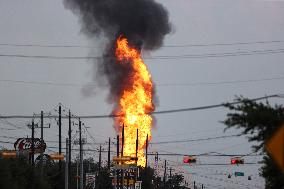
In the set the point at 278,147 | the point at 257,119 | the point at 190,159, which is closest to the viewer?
the point at 278,147

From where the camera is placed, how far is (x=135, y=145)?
79.7 meters

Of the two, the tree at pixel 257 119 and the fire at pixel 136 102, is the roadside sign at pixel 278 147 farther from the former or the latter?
the fire at pixel 136 102

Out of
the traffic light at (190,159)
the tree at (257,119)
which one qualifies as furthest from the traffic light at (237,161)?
the tree at (257,119)

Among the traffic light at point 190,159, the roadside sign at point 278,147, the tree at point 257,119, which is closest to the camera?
the roadside sign at point 278,147

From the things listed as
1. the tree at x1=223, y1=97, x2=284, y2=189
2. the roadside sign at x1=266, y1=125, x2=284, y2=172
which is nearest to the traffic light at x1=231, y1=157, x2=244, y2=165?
the tree at x1=223, y1=97, x2=284, y2=189

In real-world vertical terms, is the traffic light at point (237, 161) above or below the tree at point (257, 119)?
below

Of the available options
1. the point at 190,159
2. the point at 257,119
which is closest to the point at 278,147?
the point at 257,119

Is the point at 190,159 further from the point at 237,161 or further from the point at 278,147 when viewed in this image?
the point at 278,147

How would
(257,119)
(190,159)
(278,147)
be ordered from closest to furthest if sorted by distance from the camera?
(278,147)
(257,119)
(190,159)

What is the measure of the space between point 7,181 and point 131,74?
2794 centimetres

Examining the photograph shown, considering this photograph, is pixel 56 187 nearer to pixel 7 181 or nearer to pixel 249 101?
pixel 7 181

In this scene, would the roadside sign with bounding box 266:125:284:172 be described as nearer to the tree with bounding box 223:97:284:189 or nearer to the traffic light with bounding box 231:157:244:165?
the tree with bounding box 223:97:284:189

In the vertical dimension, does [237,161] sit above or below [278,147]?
below

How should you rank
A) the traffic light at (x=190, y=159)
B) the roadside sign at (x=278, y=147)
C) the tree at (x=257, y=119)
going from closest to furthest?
the roadside sign at (x=278, y=147)
the tree at (x=257, y=119)
the traffic light at (x=190, y=159)
